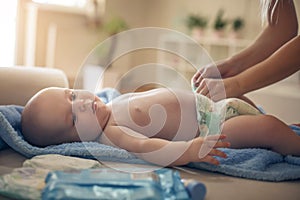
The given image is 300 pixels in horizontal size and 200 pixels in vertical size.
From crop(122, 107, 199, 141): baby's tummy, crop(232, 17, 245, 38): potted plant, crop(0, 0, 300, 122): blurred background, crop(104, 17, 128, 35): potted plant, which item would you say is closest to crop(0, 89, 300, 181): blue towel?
crop(122, 107, 199, 141): baby's tummy

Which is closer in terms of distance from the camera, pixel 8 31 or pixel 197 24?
pixel 8 31

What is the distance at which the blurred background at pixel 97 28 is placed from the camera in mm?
3359

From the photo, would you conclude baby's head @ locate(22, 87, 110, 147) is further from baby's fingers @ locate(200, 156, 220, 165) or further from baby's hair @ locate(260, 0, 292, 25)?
baby's hair @ locate(260, 0, 292, 25)

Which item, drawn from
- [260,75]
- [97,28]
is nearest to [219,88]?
[260,75]

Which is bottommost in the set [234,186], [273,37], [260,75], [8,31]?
[234,186]

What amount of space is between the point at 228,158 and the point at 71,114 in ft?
1.43

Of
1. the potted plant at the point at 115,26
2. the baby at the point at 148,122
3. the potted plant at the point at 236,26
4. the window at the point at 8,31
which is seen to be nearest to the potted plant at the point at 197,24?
the potted plant at the point at 236,26

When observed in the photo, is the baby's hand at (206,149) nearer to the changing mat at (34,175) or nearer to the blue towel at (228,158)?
the blue towel at (228,158)

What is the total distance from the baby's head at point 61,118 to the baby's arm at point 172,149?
128 mm

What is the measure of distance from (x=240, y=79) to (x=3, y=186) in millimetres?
675

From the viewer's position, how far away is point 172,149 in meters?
0.93

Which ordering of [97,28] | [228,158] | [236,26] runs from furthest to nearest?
[97,28] → [236,26] → [228,158]

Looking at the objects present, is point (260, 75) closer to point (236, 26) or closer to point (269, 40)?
point (269, 40)

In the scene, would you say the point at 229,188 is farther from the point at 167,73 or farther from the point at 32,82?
the point at 167,73
